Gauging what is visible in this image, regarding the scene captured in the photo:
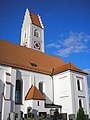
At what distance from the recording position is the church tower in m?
43.3

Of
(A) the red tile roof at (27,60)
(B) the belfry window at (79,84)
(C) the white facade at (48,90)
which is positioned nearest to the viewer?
(C) the white facade at (48,90)

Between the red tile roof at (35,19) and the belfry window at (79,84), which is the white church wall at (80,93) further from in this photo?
the red tile roof at (35,19)

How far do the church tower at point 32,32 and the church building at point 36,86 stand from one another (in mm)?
11450

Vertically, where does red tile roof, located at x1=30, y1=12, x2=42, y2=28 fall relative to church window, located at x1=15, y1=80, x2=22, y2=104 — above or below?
above

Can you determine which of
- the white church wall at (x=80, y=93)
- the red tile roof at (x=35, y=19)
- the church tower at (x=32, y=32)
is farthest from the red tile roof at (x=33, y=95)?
the red tile roof at (x=35, y=19)

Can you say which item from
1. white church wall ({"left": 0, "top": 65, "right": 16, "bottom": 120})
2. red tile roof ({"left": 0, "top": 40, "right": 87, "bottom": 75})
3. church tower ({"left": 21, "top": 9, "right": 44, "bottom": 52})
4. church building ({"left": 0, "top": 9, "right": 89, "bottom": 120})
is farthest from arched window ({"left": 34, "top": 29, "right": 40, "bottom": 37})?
white church wall ({"left": 0, "top": 65, "right": 16, "bottom": 120})

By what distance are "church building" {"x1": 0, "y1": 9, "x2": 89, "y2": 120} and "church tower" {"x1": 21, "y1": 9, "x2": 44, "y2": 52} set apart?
1145 centimetres

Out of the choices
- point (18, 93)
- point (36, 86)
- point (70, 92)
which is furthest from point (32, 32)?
point (70, 92)

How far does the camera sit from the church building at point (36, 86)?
74.6 feet

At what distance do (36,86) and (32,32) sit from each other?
21.3 meters

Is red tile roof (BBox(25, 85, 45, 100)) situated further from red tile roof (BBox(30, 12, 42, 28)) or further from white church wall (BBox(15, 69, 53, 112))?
red tile roof (BBox(30, 12, 42, 28))

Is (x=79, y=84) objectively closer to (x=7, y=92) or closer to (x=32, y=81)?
(x=32, y=81)

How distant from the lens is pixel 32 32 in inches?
1753

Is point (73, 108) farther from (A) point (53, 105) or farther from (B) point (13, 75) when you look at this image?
(B) point (13, 75)
